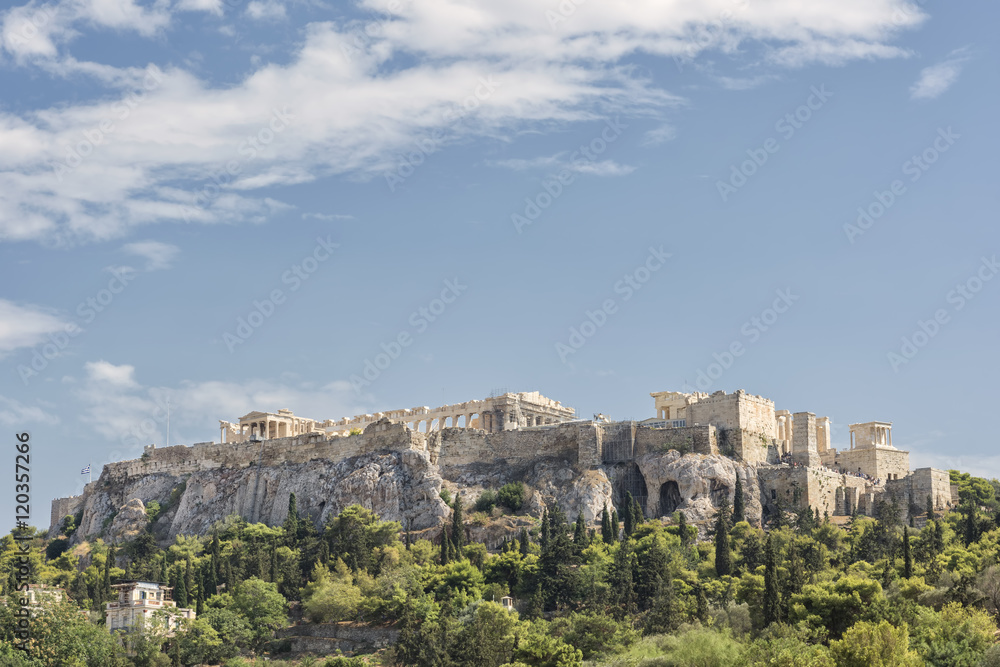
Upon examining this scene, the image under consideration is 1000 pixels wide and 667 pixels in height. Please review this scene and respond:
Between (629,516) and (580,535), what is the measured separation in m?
5.96

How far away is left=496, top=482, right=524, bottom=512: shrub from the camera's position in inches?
3853

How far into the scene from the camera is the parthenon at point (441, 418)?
108 metres

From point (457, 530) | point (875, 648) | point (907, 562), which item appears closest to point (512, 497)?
point (457, 530)

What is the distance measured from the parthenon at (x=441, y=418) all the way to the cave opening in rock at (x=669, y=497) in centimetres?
1362

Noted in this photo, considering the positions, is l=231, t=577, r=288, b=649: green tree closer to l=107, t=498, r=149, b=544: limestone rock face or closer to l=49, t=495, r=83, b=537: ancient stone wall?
l=107, t=498, r=149, b=544: limestone rock face

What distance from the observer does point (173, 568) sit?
9388 cm

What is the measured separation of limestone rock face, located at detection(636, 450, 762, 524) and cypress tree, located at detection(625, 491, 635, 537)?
1.71 m

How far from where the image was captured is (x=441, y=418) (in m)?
116

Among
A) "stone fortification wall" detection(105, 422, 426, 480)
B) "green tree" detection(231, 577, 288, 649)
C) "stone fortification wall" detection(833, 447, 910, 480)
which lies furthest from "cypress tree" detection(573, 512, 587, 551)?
"stone fortification wall" detection(833, 447, 910, 480)

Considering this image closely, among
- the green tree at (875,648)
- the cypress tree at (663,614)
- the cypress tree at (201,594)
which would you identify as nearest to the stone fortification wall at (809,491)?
the cypress tree at (663,614)

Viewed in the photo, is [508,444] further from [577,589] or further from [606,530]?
[577,589]

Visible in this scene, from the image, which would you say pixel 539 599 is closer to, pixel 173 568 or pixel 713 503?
pixel 713 503

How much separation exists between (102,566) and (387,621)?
2524 cm

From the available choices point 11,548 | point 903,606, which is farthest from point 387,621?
point 11,548
